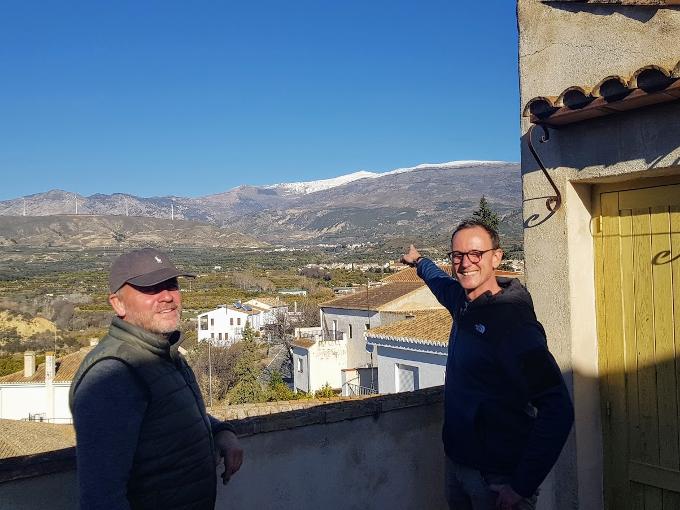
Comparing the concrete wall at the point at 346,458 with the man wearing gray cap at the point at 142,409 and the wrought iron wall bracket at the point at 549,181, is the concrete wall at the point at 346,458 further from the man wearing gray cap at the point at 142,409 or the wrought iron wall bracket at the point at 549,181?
the wrought iron wall bracket at the point at 549,181

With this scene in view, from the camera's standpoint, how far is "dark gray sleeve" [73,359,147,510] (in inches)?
75.1

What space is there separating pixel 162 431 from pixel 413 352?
16.8m

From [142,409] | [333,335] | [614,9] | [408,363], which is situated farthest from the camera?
[333,335]

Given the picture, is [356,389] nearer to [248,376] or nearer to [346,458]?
[248,376]

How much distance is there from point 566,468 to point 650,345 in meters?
0.77

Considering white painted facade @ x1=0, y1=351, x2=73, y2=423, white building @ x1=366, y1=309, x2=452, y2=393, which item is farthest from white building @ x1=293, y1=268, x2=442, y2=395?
white painted facade @ x1=0, y1=351, x2=73, y2=423

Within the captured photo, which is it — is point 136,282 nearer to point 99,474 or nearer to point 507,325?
point 99,474

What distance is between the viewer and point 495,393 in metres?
2.52

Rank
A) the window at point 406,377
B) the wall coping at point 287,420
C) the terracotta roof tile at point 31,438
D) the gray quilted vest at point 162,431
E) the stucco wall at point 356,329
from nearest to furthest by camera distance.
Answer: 1. the gray quilted vest at point 162,431
2. the wall coping at point 287,420
3. the terracotta roof tile at point 31,438
4. the window at point 406,377
5. the stucco wall at point 356,329

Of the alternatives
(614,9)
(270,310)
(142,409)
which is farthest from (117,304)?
(270,310)

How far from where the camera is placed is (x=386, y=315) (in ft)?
91.0

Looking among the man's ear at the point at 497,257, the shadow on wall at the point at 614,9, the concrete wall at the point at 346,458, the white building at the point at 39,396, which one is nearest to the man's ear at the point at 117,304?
the concrete wall at the point at 346,458

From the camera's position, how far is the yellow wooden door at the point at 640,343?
3092mm

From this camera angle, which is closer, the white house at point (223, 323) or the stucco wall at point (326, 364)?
the stucco wall at point (326, 364)
